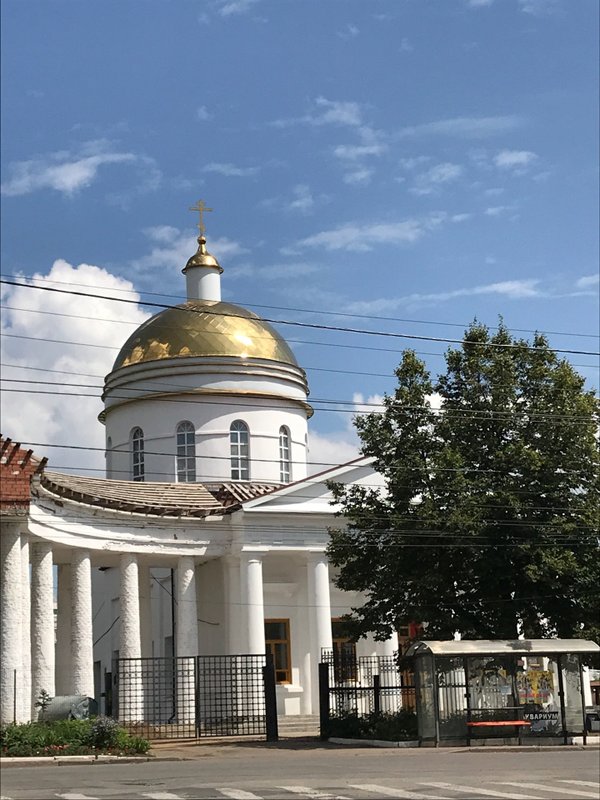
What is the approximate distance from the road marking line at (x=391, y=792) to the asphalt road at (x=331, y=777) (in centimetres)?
1

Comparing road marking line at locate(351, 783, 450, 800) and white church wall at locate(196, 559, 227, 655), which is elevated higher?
white church wall at locate(196, 559, 227, 655)

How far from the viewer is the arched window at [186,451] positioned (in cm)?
4403

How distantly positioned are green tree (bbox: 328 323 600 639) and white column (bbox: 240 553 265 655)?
264 inches

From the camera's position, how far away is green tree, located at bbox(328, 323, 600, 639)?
29531mm

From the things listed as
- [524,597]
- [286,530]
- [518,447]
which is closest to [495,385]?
[518,447]

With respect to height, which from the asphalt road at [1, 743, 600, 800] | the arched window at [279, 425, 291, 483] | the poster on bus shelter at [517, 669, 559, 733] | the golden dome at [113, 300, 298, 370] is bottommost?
the asphalt road at [1, 743, 600, 800]

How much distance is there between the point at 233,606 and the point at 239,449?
24.5 feet

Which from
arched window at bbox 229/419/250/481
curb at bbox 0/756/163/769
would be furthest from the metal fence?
arched window at bbox 229/419/250/481

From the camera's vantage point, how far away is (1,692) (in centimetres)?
2769

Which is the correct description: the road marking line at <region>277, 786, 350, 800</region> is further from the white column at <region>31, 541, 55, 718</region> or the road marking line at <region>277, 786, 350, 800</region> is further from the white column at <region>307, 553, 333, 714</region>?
the white column at <region>307, 553, 333, 714</region>

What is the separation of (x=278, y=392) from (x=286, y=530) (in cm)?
803

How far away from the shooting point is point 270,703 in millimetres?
31656

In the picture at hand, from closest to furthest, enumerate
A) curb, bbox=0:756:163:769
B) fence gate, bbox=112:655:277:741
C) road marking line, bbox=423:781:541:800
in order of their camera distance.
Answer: road marking line, bbox=423:781:541:800 → curb, bbox=0:756:163:769 → fence gate, bbox=112:655:277:741

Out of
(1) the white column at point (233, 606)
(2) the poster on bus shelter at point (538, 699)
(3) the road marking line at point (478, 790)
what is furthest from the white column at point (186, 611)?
(3) the road marking line at point (478, 790)
